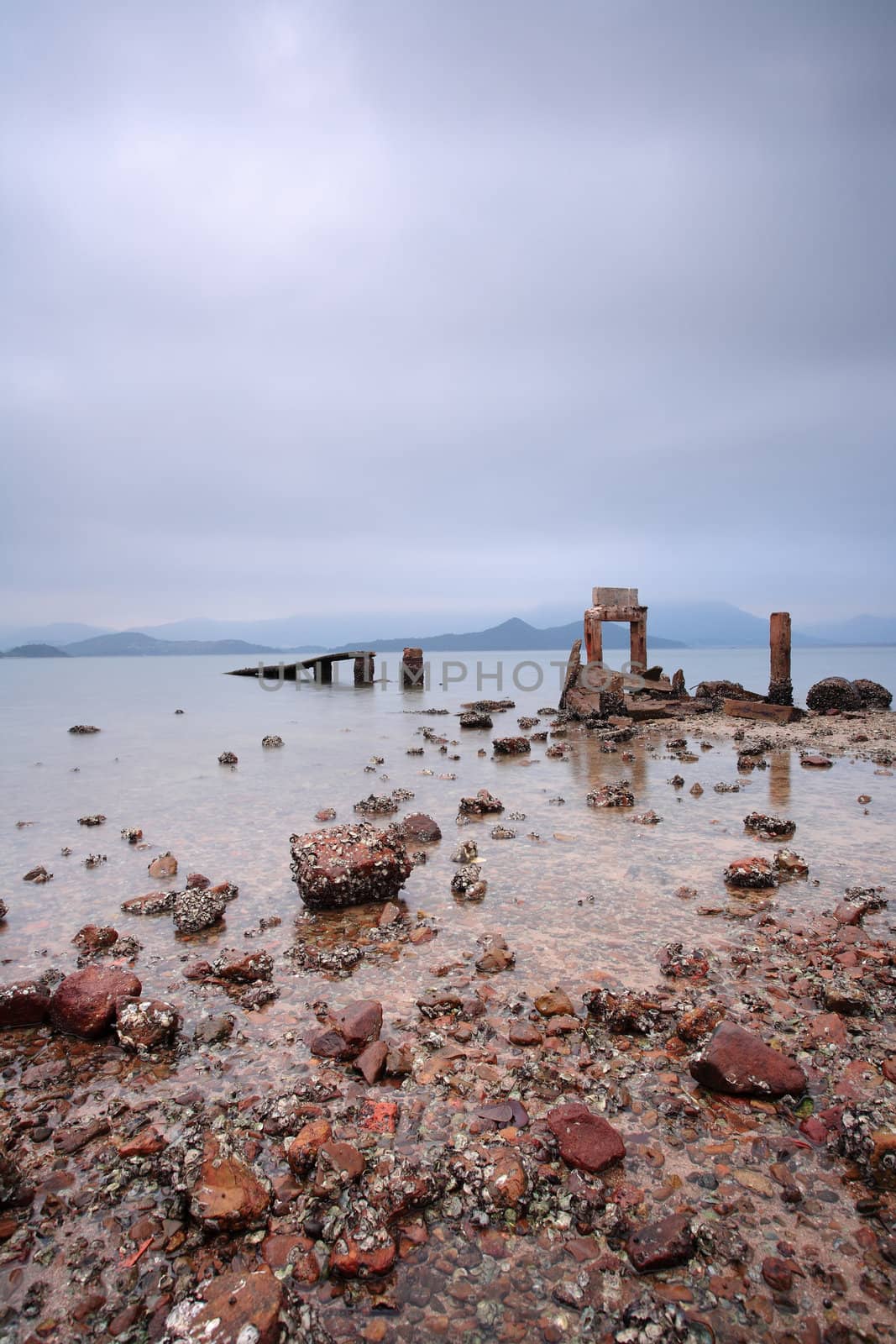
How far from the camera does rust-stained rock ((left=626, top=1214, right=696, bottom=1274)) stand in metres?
2.20

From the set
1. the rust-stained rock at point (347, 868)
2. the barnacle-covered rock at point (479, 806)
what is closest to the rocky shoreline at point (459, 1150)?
the rust-stained rock at point (347, 868)

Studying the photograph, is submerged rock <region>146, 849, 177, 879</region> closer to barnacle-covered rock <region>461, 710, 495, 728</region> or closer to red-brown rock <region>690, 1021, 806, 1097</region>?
red-brown rock <region>690, 1021, 806, 1097</region>

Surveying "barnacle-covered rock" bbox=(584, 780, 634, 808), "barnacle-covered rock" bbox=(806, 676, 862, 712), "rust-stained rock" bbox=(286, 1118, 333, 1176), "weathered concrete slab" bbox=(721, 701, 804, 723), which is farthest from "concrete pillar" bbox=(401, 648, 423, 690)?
"rust-stained rock" bbox=(286, 1118, 333, 1176)

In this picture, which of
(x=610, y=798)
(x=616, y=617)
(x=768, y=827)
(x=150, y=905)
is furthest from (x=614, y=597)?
(x=150, y=905)

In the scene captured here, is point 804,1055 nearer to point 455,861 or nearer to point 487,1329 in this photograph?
point 487,1329

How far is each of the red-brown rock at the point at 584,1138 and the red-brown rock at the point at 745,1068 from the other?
60cm

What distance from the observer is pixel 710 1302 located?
2082 millimetres

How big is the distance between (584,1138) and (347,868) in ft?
10.8

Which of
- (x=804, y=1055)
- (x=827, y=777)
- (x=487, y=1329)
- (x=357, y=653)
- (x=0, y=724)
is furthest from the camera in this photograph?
(x=357, y=653)

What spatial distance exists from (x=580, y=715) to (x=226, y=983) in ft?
57.9

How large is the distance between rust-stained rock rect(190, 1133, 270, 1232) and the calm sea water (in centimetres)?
131

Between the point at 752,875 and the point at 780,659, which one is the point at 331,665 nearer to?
the point at 780,659

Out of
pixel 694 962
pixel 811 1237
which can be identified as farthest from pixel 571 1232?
pixel 694 962

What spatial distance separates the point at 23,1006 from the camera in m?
3.87
